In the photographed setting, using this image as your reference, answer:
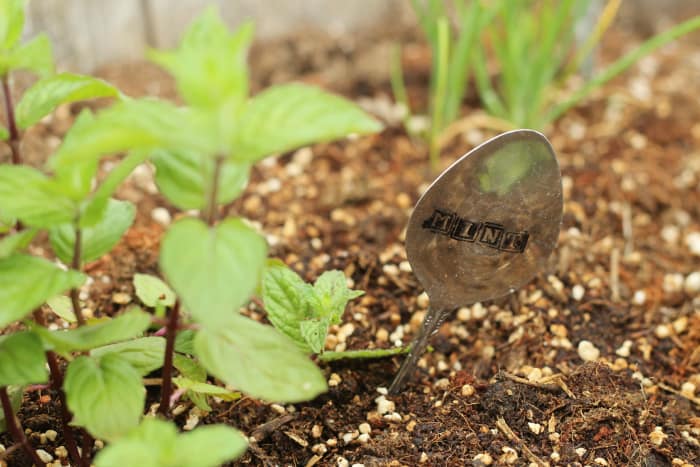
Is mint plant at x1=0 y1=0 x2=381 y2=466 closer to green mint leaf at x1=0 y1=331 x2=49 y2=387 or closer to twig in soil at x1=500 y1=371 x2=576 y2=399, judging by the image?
→ green mint leaf at x1=0 y1=331 x2=49 y2=387

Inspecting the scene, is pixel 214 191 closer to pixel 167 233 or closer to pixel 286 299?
pixel 167 233

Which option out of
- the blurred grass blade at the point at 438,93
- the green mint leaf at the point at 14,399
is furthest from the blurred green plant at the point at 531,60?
the green mint leaf at the point at 14,399

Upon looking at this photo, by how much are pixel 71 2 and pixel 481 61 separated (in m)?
0.88

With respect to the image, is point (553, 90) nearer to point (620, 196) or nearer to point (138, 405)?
point (620, 196)

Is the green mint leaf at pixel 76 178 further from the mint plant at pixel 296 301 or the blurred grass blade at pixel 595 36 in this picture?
the blurred grass blade at pixel 595 36

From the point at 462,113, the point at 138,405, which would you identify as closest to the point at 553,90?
the point at 462,113

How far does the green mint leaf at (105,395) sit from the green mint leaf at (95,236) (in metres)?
0.11

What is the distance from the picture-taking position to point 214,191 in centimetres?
66

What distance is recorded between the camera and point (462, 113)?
1776 millimetres

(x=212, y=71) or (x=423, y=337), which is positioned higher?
(x=212, y=71)

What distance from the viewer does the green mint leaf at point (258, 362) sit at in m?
0.71

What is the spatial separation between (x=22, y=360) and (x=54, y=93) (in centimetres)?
26

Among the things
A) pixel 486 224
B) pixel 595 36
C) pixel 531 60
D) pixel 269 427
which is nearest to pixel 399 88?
pixel 531 60

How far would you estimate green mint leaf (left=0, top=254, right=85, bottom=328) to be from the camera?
2.17ft
